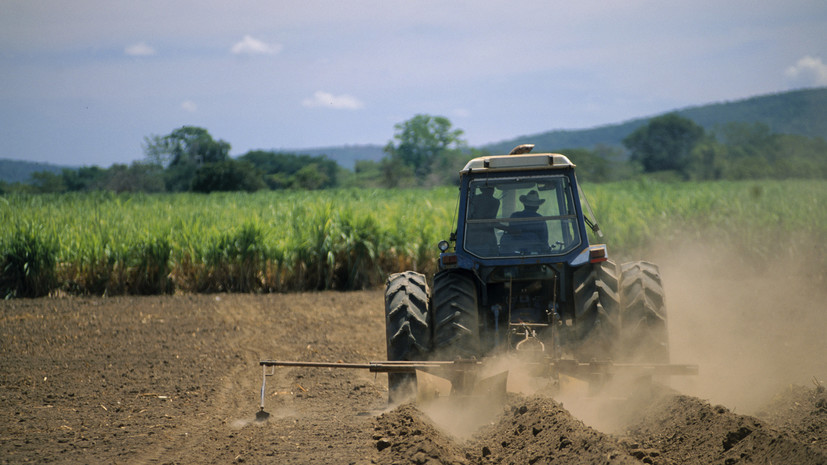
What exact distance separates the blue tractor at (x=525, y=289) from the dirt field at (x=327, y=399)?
46cm

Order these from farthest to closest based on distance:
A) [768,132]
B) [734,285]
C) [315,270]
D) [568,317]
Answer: [768,132] → [315,270] → [734,285] → [568,317]

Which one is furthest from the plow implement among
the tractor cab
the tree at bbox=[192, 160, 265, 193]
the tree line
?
the tree at bbox=[192, 160, 265, 193]

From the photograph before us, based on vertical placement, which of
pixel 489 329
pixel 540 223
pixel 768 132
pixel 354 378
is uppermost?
pixel 768 132

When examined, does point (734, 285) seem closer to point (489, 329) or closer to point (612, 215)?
point (612, 215)

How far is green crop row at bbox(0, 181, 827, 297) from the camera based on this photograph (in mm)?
11977

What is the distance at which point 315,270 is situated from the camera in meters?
13.3

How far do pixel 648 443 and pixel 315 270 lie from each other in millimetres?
9792

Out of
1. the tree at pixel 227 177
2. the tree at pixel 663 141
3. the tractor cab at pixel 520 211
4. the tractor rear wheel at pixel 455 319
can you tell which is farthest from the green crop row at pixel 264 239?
the tree at pixel 663 141

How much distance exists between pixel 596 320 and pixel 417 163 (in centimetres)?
4039

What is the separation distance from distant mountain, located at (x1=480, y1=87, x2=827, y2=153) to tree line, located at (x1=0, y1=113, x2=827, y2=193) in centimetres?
1019

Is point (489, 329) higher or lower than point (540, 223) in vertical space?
lower

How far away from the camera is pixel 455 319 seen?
507 centimetres

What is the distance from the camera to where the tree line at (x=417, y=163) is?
1473 centimetres

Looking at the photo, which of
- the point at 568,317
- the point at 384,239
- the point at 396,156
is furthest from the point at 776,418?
the point at 396,156
